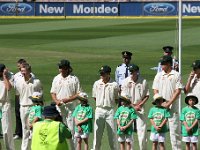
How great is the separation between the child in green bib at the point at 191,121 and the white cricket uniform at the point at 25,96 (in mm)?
3247

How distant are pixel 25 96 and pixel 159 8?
48552mm

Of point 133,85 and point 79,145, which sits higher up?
point 133,85

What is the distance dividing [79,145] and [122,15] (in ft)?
160

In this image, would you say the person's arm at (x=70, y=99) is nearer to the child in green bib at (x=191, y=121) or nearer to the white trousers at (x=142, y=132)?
the white trousers at (x=142, y=132)

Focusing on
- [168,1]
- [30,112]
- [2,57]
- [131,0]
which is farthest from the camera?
[131,0]

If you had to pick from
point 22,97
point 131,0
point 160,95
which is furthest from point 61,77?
point 131,0

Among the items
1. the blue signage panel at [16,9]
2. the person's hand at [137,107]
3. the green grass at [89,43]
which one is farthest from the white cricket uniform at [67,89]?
the blue signage panel at [16,9]

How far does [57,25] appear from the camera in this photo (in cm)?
5581

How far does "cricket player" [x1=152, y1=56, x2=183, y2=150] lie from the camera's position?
16.0 metres

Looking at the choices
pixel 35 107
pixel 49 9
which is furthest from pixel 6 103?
pixel 49 9

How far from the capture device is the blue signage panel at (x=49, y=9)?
66.0m

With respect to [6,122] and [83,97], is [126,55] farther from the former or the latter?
[6,122]

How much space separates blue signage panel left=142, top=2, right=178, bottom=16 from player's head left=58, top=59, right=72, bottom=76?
155ft

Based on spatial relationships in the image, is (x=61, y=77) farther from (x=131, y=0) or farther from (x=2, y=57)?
(x=131, y=0)
